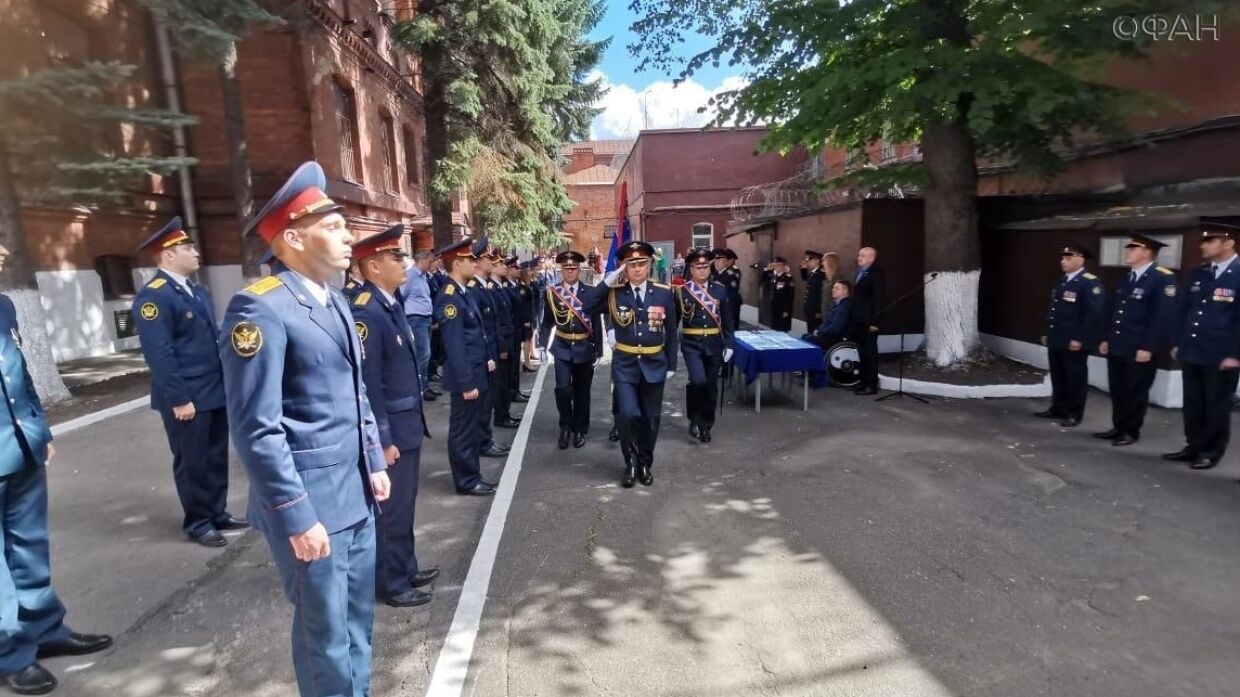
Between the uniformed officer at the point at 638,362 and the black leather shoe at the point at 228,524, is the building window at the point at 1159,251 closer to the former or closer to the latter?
the uniformed officer at the point at 638,362

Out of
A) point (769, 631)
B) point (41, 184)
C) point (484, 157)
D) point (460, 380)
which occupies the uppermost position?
point (484, 157)

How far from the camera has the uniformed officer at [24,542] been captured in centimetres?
303

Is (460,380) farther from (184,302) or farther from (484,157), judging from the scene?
(484,157)

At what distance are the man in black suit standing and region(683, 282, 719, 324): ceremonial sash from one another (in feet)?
8.99

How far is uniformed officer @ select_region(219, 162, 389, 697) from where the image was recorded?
2.18 m

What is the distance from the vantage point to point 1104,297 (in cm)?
668

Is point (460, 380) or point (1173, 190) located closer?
point (460, 380)

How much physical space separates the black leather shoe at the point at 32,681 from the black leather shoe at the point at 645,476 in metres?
3.87

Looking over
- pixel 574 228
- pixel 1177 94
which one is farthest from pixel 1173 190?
pixel 574 228

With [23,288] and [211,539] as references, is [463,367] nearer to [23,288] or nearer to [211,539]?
[211,539]

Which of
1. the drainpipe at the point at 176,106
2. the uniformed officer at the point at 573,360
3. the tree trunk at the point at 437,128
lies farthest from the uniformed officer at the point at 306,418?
the drainpipe at the point at 176,106

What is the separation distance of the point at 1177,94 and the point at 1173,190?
2.04m

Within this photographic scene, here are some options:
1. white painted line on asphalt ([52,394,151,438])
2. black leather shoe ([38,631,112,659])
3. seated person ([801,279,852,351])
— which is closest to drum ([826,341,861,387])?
seated person ([801,279,852,351])

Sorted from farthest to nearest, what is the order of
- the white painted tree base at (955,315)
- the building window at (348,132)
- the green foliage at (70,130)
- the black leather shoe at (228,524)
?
the building window at (348,132), the white painted tree base at (955,315), the green foliage at (70,130), the black leather shoe at (228,524)
